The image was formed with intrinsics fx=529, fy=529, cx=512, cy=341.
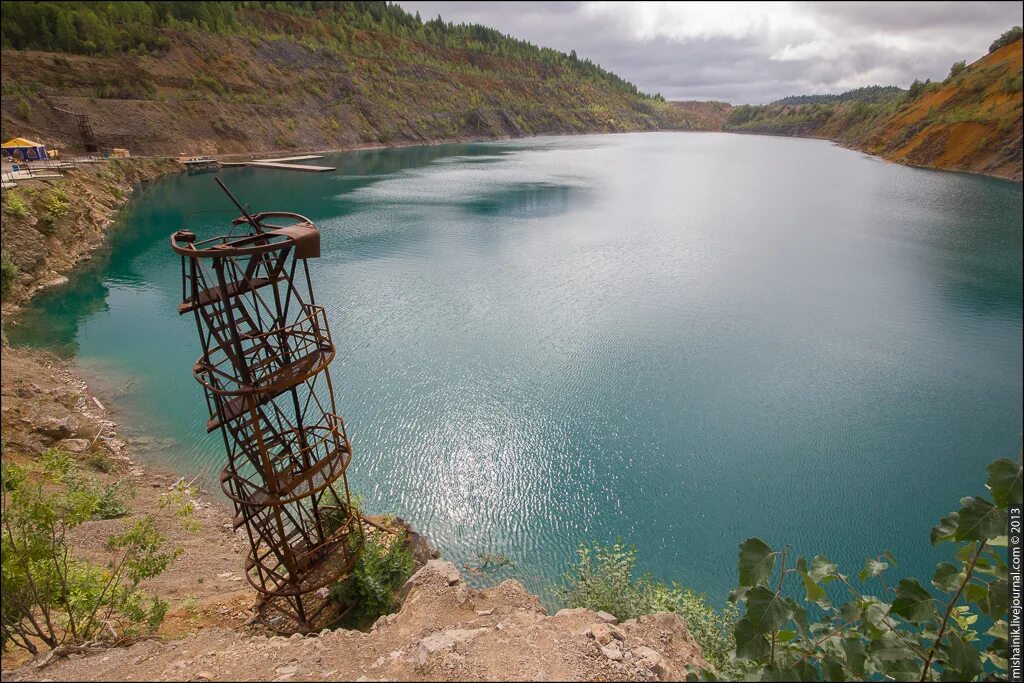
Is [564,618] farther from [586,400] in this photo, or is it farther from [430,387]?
[430,387]

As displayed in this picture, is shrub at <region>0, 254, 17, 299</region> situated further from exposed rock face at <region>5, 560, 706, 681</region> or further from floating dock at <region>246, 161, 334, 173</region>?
floating dock at <region>246, 161, 334, 173</region>

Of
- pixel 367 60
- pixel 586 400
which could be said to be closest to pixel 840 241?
pixel 586 400

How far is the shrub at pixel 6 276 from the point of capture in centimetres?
2502

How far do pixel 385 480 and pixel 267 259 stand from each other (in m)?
8.34

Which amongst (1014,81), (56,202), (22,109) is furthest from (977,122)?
(22,109)

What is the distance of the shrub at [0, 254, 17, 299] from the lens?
985 inches

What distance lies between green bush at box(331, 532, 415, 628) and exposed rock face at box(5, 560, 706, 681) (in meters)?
1.56

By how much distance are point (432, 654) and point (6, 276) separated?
30.2 meters

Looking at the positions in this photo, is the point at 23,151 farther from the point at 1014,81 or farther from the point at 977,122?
the point at 977,122

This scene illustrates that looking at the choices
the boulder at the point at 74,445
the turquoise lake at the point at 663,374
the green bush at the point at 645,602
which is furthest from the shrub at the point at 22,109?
the green bush at the point at 645,602

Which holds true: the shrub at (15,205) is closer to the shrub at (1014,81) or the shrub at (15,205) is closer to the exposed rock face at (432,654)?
the exposed rock face at (432,654)

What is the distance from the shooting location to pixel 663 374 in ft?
71.0

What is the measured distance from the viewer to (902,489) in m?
15.3

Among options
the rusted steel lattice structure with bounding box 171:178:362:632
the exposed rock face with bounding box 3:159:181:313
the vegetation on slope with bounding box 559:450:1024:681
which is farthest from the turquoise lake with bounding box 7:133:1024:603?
the rusted steel lattice structure with bounding box 171:178:362:632
